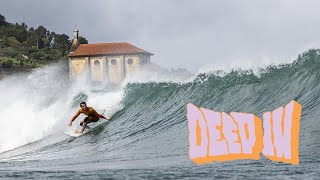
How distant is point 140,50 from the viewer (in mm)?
91125

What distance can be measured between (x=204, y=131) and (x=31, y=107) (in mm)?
18395

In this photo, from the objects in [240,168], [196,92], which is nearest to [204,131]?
[240,168]

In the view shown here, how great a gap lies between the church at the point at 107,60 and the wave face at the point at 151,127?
61124 mm

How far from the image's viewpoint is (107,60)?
91000 millimetres

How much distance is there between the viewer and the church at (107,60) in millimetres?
89500

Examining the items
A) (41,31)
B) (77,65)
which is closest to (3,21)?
(41,31)

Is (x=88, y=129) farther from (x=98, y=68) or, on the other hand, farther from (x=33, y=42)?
(x=33, y=42)

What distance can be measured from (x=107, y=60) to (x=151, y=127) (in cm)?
7559

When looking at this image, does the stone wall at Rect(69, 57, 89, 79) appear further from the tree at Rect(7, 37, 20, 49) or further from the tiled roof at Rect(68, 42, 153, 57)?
the tree at Rect(7, 37, 20, 49)

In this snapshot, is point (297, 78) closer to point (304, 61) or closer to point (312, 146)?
point (304, 61)

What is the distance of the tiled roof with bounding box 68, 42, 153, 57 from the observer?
91.0 metres

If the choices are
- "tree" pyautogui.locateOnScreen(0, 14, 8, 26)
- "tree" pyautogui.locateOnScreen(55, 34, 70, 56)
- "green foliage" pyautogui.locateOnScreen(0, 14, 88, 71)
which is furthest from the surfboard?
"tree" pyautogui.locateOnScreen(0, 14, 8, 26)

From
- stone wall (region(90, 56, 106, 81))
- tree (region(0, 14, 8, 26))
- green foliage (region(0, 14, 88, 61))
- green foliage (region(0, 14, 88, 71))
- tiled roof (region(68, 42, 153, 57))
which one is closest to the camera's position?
stone wall (region(90, 56, 106, 81))

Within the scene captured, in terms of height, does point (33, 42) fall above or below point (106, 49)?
above
